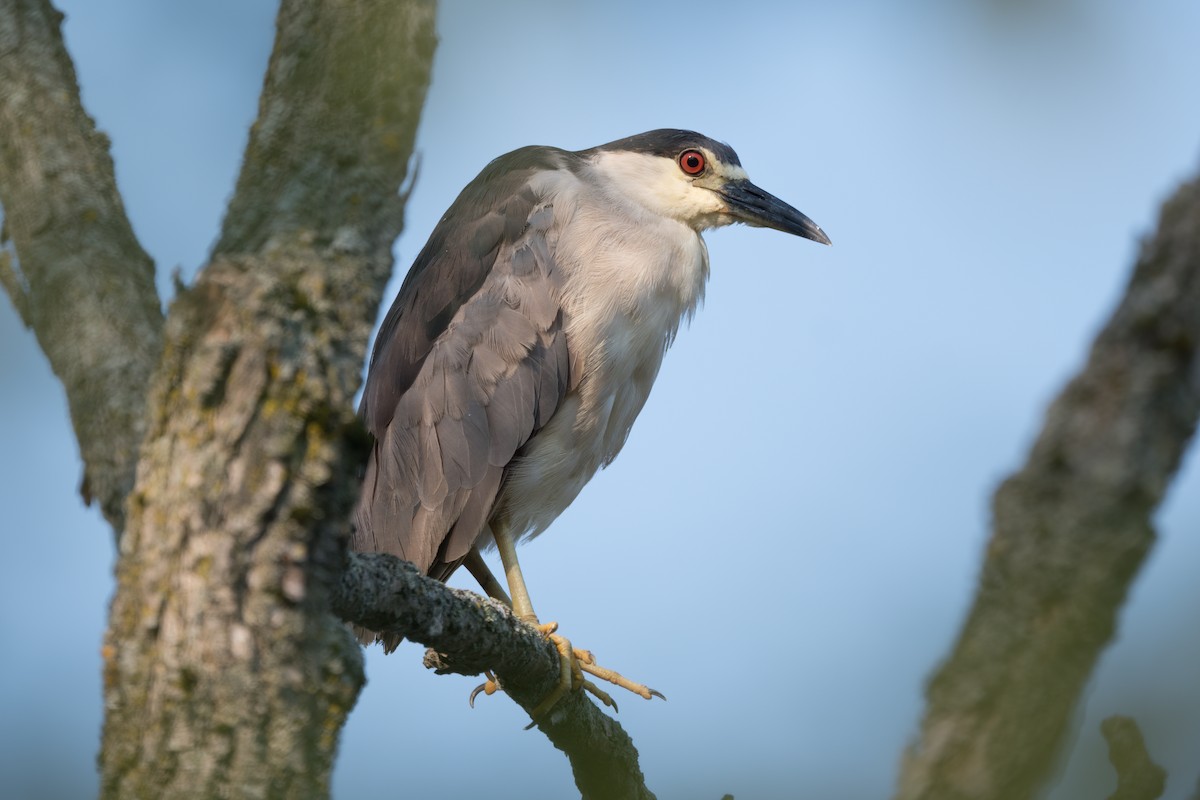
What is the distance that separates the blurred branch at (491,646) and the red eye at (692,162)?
2553mm

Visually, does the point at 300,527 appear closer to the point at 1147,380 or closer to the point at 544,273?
the point at 1147,380

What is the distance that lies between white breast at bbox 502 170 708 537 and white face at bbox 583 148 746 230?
7.1 inches

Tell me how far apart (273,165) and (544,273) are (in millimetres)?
2894

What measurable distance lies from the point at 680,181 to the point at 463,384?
149 cm

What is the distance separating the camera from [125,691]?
1.81 meters

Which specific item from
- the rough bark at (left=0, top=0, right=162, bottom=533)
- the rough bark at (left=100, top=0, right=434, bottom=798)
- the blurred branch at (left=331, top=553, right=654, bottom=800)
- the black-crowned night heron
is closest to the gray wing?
the black-crowned night heron

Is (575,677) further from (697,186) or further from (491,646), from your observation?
(697,186)

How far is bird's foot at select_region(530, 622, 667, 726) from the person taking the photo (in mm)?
3896

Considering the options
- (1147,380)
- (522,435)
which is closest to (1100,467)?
(1147,380)

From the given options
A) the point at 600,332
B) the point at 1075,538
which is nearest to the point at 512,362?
the point at 600,332

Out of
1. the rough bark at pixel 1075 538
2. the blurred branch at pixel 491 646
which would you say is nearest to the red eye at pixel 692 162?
the blurred branch at pixel 491 646

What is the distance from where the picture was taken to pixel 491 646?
3258 millimetres

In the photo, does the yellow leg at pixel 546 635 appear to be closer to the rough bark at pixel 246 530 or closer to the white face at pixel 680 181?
the white face at pixel 680 181

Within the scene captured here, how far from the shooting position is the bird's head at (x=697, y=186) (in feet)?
18.1
